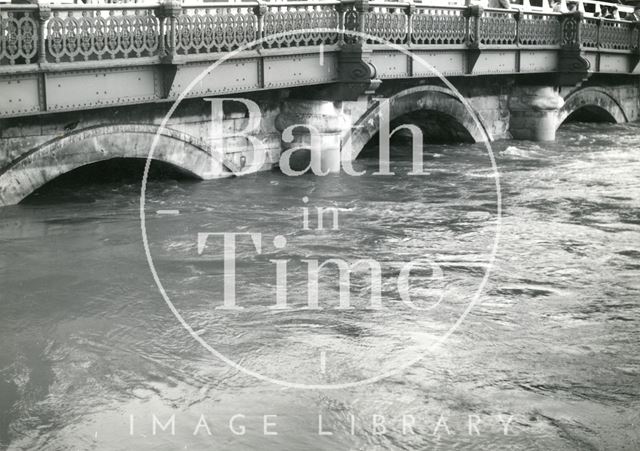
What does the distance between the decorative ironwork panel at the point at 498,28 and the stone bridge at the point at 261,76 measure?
1.7 inches

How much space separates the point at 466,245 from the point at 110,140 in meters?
5.24

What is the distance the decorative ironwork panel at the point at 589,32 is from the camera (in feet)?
82.5

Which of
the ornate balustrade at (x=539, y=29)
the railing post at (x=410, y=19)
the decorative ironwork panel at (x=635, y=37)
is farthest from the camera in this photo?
the decorative ironwork panel at (x=635, y=37)

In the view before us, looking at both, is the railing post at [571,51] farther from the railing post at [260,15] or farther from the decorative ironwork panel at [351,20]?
the railing post at [260,15]

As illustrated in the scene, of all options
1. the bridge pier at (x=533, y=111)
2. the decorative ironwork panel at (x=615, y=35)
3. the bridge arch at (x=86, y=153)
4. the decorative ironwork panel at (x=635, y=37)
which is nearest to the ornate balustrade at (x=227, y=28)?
the bridge arch at (x=86, y=153)

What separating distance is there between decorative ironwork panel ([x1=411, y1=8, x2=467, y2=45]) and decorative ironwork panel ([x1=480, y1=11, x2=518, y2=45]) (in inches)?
27.4

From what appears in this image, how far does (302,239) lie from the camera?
43.1 ft

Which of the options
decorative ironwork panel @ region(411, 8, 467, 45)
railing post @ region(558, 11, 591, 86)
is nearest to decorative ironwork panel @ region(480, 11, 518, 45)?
decorative ironwork panel @ region(411, 8, 467, 45)

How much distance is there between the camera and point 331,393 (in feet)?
25.6

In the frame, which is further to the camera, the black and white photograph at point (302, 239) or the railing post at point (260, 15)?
the railing post at point (260, 15)

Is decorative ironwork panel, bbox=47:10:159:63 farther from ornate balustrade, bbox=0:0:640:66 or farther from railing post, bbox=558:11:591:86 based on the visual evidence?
railing post, bbox=558:11:591:86

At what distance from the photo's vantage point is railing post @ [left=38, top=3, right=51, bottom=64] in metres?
12.2

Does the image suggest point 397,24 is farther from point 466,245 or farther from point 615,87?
point 615,87

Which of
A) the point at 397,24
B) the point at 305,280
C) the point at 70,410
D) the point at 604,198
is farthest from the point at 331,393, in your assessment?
the point at 397,24
